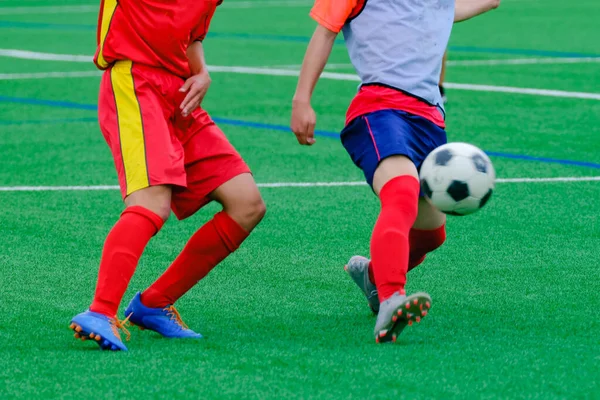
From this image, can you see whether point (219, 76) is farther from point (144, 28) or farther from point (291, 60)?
point (144, 28)

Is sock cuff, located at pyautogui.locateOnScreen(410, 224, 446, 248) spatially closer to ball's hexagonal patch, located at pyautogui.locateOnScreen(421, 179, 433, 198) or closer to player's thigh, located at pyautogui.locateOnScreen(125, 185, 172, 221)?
ball's hexagonal patch, located at pyautogui.locateOnScreen(421, 179, 433, 198)

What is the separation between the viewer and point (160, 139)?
5.21 meters

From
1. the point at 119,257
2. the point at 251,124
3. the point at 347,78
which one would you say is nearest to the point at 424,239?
the point at 119,257

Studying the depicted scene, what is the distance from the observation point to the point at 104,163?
Result: 1009 centimetres

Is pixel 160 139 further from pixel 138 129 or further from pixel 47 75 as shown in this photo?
pixel 47 75

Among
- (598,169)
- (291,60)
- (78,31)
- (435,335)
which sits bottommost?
(78,31)

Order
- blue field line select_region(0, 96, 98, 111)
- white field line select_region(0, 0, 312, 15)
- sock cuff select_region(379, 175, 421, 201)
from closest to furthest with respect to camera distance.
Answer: sock cuff select_region(379, 175, 421, 201), blue field line select_region(0, 96, 98, 111), white field line select_region(0, 0, 312, 15)

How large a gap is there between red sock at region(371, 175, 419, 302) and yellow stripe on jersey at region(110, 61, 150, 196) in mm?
927

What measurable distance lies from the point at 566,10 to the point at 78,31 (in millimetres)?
8550

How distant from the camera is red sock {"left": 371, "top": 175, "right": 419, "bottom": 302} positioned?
519 cm

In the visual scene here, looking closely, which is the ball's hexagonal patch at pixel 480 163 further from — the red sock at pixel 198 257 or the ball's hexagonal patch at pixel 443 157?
the red sock at pixel 198 257

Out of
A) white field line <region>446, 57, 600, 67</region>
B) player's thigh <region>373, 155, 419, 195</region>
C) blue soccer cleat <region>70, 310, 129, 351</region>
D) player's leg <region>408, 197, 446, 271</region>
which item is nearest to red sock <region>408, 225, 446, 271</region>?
player's leg <region>408, 197, 446, 271</region>

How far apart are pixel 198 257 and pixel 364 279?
88 cm

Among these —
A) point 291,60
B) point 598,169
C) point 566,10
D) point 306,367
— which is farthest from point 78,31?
point 306,367
